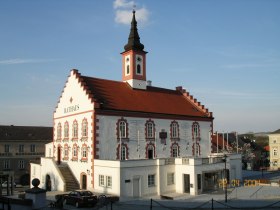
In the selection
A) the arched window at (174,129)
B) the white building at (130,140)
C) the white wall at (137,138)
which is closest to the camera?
the white building at (130,140)

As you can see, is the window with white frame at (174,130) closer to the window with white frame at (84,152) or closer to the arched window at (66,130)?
the window with white frame at (84,152)

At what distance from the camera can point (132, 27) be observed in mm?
49000

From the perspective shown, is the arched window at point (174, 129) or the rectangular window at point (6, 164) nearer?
the arched window at point (174, 129)

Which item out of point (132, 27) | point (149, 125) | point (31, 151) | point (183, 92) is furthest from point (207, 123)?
point (31, 151)

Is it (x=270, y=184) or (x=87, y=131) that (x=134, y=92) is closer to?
(x=87, y=131)

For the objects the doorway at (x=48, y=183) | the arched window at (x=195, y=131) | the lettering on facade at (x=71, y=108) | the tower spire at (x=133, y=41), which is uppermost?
the tower spire at (x=133, y=41)

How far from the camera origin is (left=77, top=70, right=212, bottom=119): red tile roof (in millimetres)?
39841

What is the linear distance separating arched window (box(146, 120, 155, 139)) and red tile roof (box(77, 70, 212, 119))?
4.87 feet

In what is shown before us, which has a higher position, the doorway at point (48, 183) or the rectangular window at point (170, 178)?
the rectangular window at point (170, 178)

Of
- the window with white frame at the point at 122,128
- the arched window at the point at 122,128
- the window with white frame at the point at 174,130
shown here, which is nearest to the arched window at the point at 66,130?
the arched window at the point at 122,128

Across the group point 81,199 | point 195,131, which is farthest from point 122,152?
point 195,131

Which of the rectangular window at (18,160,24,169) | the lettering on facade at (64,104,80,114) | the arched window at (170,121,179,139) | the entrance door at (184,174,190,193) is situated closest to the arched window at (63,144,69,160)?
the lettering on facade at (64,104,80,114)

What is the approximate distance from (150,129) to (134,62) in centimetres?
1051

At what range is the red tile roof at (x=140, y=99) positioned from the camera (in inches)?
1569
